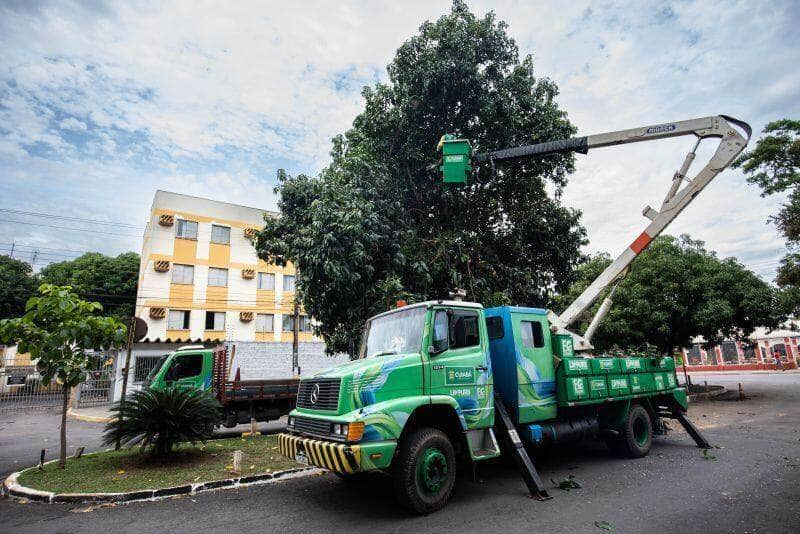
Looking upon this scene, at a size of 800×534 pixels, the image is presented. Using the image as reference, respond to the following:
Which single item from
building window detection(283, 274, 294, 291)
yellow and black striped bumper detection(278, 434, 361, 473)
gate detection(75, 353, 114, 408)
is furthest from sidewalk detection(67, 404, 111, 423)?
yellow and black striped bumper detection(278, 434, 361, 473)

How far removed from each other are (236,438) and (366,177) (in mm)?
7993

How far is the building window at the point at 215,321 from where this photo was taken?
29.4 meters

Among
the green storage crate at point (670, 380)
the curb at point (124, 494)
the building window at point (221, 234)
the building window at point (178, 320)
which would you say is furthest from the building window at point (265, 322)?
the green storage crate at point (670, 380)

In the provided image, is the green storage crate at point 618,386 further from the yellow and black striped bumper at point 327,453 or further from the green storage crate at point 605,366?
the yellow and black striped bumper at point 327,453

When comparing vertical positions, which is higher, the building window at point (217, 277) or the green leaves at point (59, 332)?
the building window at point (217, 277)

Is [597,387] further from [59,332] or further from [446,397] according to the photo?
[59,332]

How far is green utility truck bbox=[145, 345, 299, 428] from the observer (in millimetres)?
12039

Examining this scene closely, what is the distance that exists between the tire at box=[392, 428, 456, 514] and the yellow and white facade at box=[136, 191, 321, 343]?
75.7 ft

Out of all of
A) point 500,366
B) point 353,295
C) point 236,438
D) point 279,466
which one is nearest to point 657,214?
point 500,366

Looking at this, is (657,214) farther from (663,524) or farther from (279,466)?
(279,466)

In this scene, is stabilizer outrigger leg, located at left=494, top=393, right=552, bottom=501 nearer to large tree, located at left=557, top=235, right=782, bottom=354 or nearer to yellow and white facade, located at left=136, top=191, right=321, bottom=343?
large tree, located at left=557, top=235, right=782, bottom=354

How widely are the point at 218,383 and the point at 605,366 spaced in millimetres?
9934

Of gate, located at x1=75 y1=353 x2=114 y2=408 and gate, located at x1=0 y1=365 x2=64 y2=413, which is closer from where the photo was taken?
gate, located at x1=0 y1=365 x2=64 y2=413

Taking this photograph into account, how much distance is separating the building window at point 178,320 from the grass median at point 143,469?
2100cm
